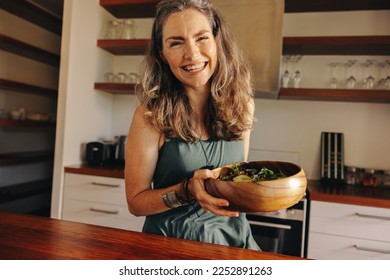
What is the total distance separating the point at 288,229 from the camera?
1668 millimetres

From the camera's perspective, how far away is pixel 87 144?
2.20 meters

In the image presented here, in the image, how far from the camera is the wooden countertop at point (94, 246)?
56 centimetres

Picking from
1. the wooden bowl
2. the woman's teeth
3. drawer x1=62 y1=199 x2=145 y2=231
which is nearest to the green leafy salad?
the wooden bowl

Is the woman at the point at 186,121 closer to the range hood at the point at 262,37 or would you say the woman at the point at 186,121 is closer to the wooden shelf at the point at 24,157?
the range hood at the point at 262,37

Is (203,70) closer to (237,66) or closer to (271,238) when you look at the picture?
(237,66)

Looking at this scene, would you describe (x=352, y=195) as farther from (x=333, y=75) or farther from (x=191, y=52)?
(x=191, y=52)

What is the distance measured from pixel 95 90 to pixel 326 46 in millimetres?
1692

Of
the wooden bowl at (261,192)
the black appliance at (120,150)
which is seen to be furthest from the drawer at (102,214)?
the wooden bowl at (261,192)

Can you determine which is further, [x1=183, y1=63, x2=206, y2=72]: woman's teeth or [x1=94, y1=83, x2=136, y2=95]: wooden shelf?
[x1=94, y1=83, x2=136, y2=95]: wooden shelf

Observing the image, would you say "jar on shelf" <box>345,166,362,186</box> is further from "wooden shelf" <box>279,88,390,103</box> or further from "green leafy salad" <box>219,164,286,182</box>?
"green leafy salad" <box>219,164,286,182</box>

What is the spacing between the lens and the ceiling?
2.60 m

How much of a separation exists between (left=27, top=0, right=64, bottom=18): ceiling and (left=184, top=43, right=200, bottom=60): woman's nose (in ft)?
7.53

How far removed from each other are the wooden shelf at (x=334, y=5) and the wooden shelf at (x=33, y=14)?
2011 millimetres
